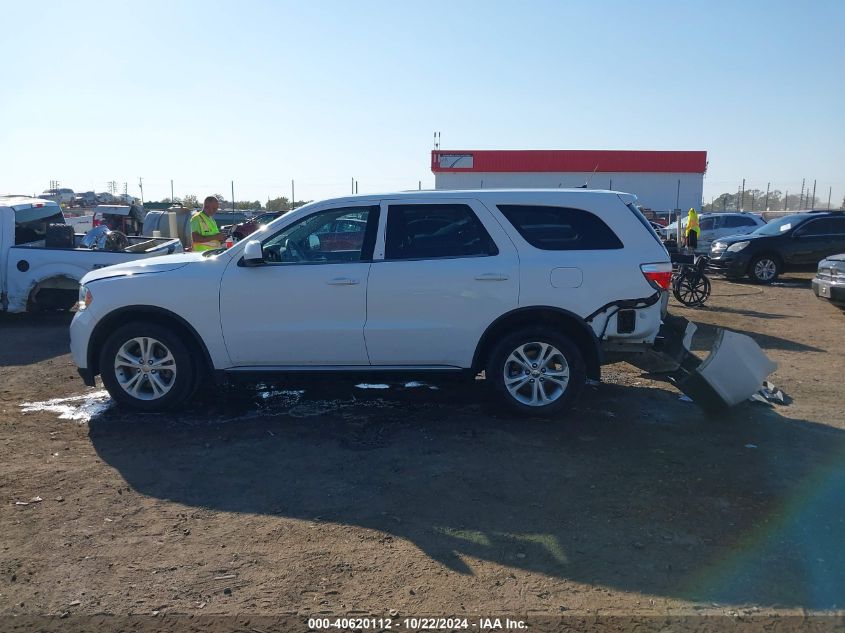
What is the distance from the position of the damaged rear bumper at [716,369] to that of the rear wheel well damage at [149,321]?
3.65 metres

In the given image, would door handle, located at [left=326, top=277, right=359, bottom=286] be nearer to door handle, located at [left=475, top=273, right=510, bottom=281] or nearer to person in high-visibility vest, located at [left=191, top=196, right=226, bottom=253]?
door handle, located at [left=475, top=273, right=510, bottom=281]

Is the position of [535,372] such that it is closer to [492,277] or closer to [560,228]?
[492,277]

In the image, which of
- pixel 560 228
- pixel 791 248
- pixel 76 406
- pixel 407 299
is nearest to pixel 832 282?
pixel 791 248

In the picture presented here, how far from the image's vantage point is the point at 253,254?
237 inches

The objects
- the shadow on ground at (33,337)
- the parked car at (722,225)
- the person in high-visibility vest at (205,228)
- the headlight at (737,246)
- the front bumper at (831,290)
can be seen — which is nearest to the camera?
the shadow on ground at (33,337)

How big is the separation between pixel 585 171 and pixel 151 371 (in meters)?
41.6

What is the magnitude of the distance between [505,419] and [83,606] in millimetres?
3615

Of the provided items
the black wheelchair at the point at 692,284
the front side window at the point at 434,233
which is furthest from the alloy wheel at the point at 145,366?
the black wheelchair at the point at 692,284

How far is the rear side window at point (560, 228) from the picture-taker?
613cm

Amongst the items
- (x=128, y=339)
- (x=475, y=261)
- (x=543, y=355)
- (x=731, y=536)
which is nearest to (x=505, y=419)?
(x=543, y=355)

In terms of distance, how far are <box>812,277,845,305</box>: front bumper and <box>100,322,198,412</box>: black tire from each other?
1037 cm

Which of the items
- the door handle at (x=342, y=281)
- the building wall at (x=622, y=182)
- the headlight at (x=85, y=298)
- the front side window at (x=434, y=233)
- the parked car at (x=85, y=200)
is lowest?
the headlight at (x=85, y=298)

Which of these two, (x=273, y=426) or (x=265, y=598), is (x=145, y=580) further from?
(x=273, y=426)

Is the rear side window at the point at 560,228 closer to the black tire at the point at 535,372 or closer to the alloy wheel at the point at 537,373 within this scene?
the black tire at the point at 535,372
